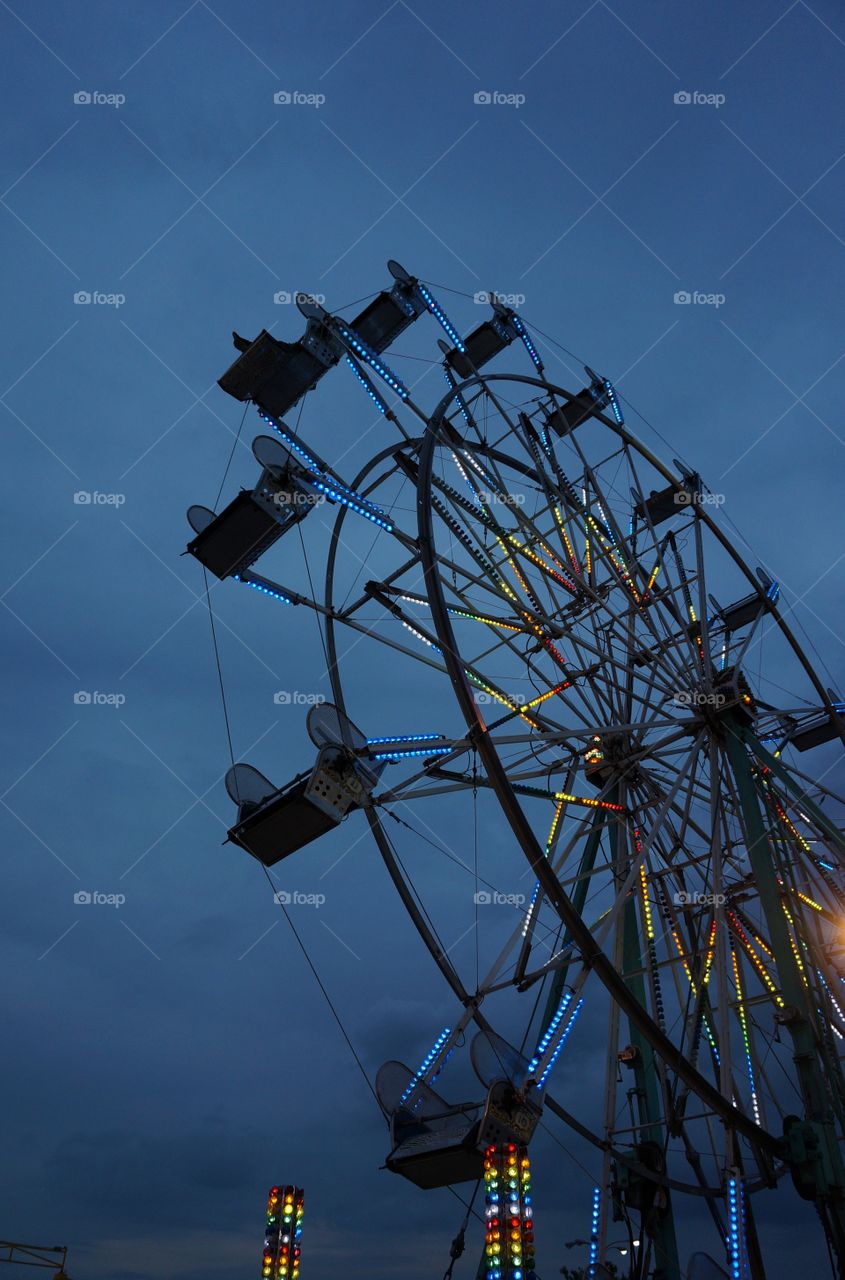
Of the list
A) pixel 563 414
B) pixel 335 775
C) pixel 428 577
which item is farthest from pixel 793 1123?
pixel 563 414

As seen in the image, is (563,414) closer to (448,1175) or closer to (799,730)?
(799,730)

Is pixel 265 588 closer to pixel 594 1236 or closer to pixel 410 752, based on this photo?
pixel 410 752

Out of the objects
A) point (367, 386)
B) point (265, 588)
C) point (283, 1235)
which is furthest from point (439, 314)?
point (283, 1235)

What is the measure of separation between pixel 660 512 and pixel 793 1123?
1182cm

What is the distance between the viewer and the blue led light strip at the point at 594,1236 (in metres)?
13.3

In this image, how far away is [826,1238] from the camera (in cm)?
1190

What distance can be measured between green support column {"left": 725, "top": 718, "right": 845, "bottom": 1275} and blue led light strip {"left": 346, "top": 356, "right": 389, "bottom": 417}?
26.3ft

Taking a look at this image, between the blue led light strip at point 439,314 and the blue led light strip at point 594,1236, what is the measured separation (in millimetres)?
13975

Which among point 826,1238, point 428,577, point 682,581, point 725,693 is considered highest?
point 682,581

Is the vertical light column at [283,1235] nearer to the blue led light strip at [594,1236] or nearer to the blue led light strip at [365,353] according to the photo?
the blue led light strip at [594,1236]

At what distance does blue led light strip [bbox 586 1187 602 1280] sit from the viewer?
13320mm

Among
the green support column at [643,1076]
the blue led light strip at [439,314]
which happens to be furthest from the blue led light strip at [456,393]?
the green support column at [643,1076]

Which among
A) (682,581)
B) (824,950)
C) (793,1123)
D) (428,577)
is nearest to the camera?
(428,577)

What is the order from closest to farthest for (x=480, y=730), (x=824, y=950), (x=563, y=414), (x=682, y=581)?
(x=480, y=730) < (x=824, y=950) < (x=682, y=581) < (x=563, y=414)
